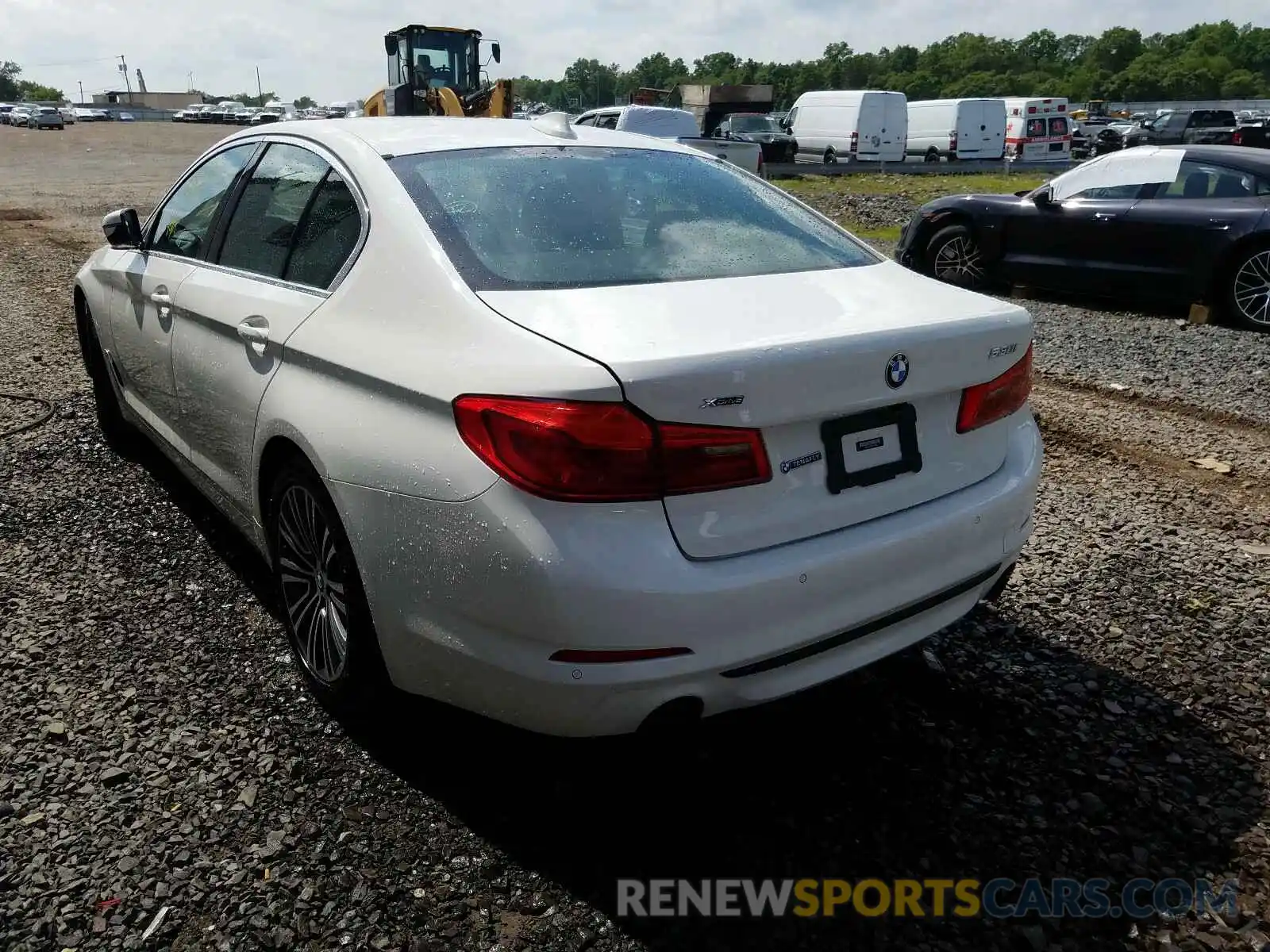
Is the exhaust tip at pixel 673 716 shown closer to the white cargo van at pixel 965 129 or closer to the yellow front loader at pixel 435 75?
the yellow front loader at pixel 435 75

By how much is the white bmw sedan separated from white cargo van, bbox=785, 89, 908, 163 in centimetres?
2901

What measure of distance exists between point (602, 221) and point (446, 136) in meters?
0.68

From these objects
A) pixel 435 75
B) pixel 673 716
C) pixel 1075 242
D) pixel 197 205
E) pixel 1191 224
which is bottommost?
pixel 673 716

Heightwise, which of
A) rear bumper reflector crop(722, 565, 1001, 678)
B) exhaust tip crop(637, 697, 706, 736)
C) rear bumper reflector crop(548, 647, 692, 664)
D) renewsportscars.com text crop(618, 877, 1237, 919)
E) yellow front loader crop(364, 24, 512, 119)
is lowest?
renewsportscars.com text crop(618, 877, 1237, 919)

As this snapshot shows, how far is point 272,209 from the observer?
327 centimetres

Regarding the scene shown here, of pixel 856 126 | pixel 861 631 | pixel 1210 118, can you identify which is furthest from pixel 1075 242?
pixel 1210 118

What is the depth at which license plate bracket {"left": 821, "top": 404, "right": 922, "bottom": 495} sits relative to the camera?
2215 mm

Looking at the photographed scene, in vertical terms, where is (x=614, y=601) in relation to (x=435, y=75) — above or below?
below

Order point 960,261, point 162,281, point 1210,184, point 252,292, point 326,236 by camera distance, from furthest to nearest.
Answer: point 960,261 → point 1210,184 → point 162,281 → point 252,292 → point 326,236

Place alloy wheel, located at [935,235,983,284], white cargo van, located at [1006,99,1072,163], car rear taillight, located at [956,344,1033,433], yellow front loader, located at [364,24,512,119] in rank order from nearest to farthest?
1. car rear taillight, located at [956,344,1033,433]
2. alloy wheel, located at [935,235,983,284]
3. yellow front loader, located at [364,24,512,119]
4. white cargo van, located at [1006,99,1072,163]

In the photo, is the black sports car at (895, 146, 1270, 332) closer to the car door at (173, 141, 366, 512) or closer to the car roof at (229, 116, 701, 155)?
the car roof at (229, 116, 701, 155)

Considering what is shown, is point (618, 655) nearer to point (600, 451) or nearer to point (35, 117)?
point (600, 451)

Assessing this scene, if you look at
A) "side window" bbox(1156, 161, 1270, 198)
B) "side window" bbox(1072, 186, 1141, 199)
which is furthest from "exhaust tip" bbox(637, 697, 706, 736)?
"side window" bbox(1072, 186, 1141, 199)

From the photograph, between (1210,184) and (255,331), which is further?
(1210,184)
